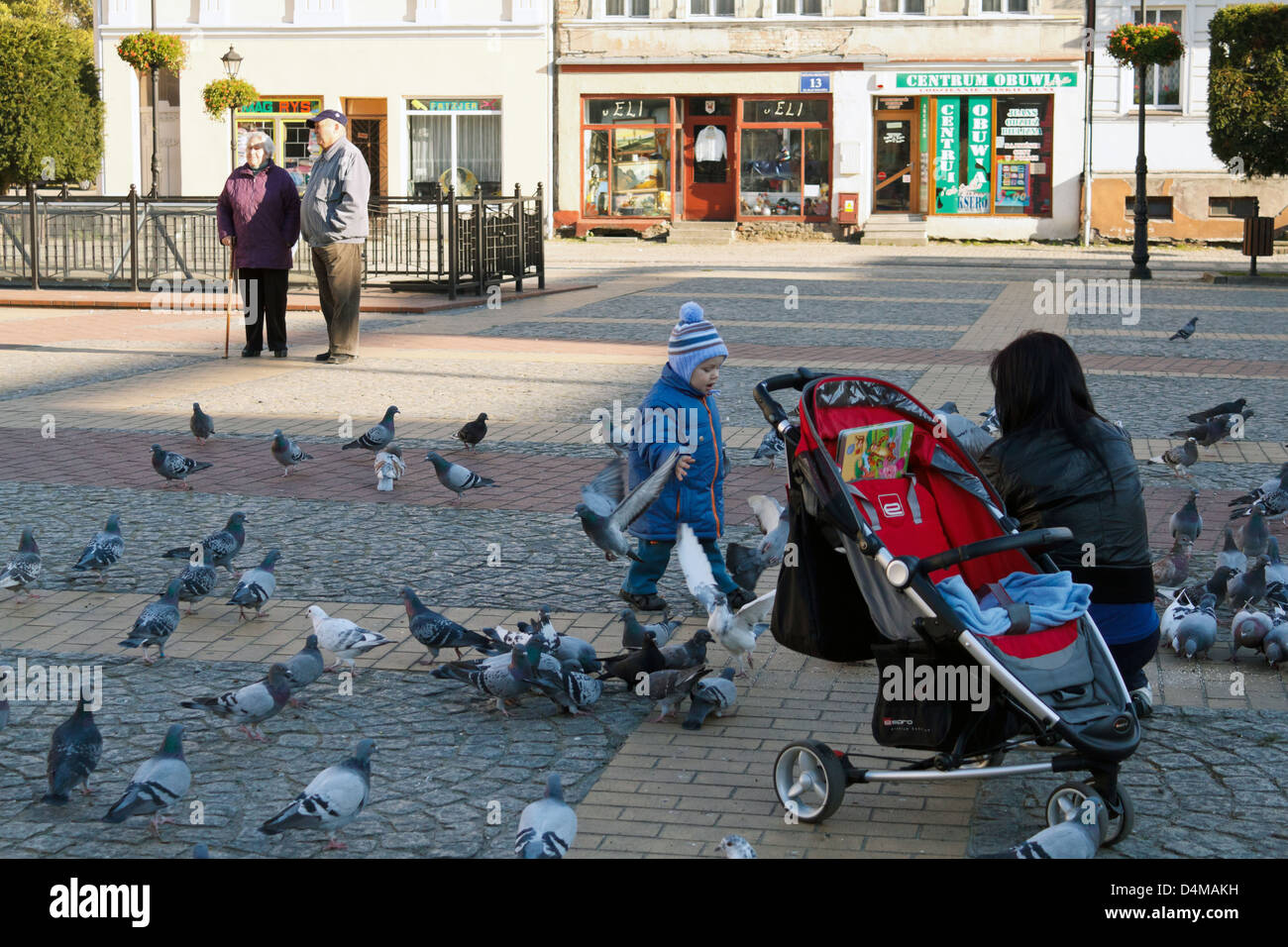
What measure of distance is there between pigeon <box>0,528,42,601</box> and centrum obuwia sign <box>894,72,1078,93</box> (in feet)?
104

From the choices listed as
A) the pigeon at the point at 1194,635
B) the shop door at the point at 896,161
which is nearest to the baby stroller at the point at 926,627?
the pigeon at the point at 1194,635

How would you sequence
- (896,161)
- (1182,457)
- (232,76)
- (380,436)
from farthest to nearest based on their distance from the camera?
(896,161) → (232,76) → (380,436) → (1182,457)

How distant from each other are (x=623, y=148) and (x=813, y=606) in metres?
33.8

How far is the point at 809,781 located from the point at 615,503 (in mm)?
2244

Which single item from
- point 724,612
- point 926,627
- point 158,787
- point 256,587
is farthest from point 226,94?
point 926,627

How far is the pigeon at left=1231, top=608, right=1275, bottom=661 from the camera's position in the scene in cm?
594

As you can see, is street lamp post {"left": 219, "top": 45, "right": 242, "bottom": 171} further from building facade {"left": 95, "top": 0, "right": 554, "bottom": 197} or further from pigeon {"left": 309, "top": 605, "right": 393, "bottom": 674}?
pigeon {"left": 309, "top": 605, "right": 393, "bottom": 674}

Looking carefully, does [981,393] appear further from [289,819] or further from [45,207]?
[45,207]

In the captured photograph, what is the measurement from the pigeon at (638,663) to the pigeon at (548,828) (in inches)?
56.3

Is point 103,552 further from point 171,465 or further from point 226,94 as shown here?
point 226,94

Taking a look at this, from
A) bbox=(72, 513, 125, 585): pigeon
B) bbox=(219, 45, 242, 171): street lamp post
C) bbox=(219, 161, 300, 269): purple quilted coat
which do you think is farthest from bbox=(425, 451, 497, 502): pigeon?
bbox=(219, 45, 242, 171): street lamp post

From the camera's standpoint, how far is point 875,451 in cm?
499

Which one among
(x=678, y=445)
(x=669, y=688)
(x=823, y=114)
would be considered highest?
(x=823, y=114)
